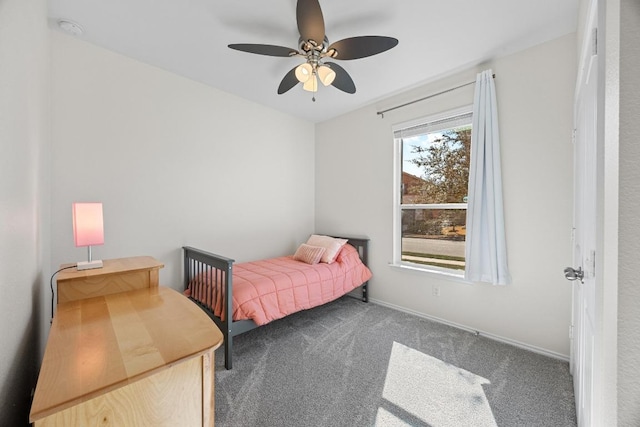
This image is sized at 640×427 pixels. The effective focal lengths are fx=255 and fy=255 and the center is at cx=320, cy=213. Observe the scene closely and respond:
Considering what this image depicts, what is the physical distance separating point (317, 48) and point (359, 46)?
29 cm

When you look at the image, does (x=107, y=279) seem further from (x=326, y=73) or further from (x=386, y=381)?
(x=326, y=73)

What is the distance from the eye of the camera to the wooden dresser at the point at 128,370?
0.69 m

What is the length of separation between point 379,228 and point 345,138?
139 centimetres

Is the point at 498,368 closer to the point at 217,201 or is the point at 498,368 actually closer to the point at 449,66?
the point at 449,66

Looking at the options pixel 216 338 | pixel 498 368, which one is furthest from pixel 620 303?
pixel 498 368

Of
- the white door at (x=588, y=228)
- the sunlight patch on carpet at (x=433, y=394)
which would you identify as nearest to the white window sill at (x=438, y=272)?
the sunlight patch on carpet at (x=433, y=394)

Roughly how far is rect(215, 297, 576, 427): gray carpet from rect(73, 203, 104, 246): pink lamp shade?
4.13 ft

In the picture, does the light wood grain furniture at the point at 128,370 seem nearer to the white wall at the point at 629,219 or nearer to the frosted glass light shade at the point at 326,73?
the white wall at the point at 629,219

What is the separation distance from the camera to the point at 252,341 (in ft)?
7.71

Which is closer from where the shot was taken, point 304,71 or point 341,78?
point 304,71

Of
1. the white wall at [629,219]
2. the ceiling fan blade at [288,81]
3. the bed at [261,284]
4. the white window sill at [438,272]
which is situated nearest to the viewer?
the white wall at [629,219]

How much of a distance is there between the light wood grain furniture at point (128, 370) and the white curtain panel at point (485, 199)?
234 centimetres

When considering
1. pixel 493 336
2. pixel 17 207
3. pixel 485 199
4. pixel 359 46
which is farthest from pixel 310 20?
pixel 493 336

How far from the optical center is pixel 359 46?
1779 mm
